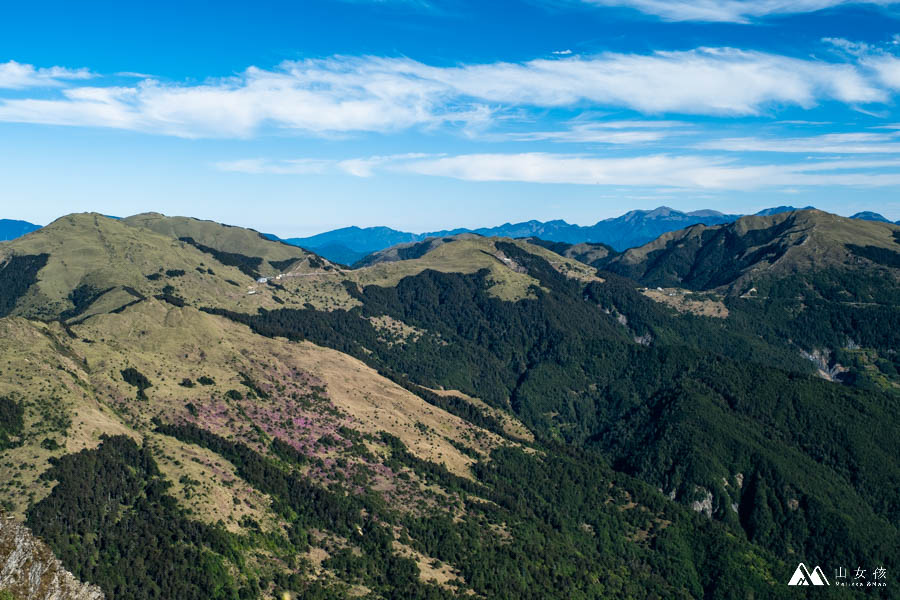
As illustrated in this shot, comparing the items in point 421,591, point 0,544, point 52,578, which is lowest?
point 421,591

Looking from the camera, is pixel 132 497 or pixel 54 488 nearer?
pixel 54 488

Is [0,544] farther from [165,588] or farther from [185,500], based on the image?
[185,500]

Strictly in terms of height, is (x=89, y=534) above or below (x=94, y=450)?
below

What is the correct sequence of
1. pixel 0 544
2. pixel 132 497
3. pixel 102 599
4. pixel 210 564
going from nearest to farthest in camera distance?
pixel 0 544, pixel 102 599, pixel 210 564, pixel 132 497

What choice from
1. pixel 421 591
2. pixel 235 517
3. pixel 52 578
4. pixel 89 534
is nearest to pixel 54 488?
pixel 89 534

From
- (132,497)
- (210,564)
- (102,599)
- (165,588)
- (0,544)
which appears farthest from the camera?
(132,497)

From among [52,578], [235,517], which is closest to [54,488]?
[235,517]
